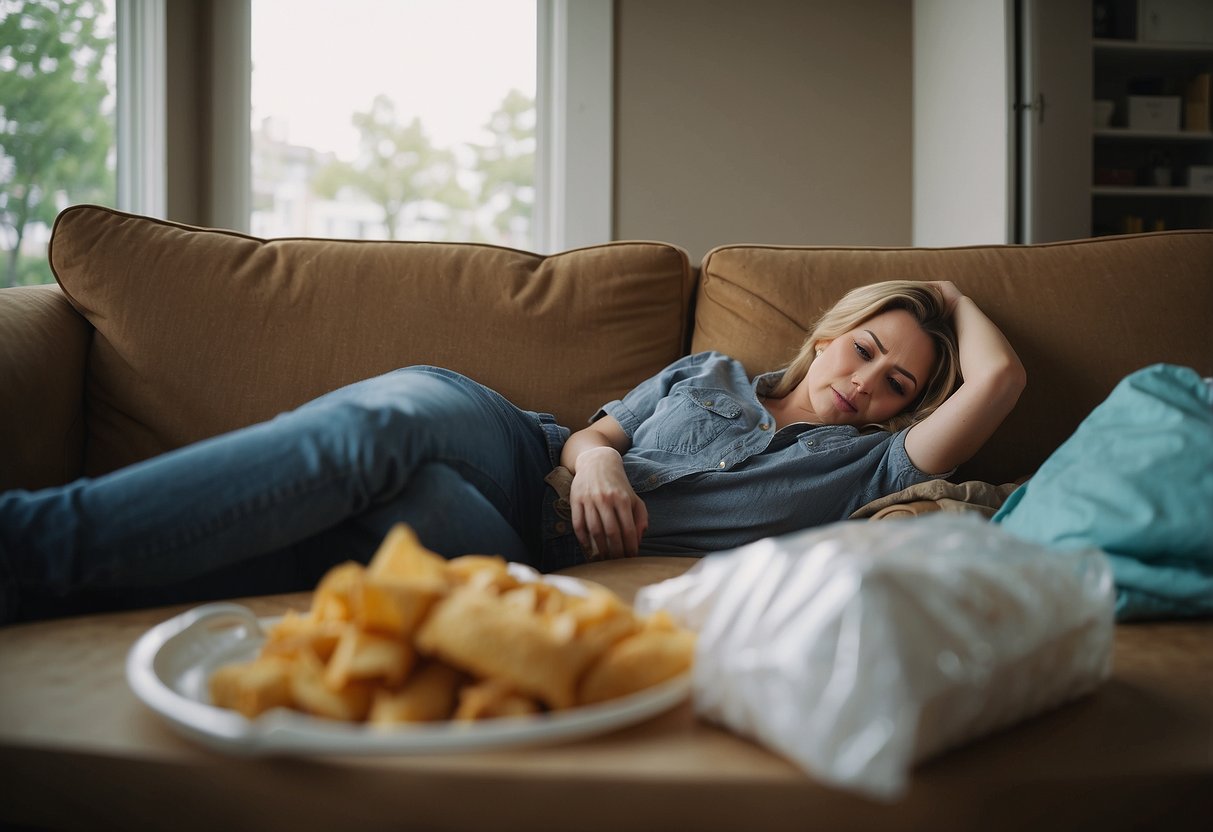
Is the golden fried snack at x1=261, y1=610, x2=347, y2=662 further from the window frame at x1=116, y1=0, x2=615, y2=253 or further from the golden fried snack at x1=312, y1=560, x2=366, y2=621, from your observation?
the window frame at x1=116, y1=0, x2=615, y2=253

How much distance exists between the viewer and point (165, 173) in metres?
2.83

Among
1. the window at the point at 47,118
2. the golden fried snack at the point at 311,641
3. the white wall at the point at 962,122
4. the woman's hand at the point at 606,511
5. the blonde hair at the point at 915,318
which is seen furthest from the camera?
the white wall at the point at 962,122

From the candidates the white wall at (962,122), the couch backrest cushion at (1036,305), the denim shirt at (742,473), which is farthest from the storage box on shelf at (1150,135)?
the denim shirt at (742,473)

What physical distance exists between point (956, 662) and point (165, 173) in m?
2.82

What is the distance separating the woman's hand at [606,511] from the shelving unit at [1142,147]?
2.42 meters

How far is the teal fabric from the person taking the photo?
95cm

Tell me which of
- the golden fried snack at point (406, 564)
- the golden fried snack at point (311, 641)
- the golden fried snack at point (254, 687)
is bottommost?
the golden fried snack at point (254, 687)

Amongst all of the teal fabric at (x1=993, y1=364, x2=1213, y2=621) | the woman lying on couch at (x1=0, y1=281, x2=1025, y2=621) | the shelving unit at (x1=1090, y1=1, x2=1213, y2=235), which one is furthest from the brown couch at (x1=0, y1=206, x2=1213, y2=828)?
the shelving unit at (x1=1090, y1=1, x2=1213, y2=235)

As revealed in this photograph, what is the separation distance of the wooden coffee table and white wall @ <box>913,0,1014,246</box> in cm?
241

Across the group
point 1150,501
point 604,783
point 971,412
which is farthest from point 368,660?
point 971,412

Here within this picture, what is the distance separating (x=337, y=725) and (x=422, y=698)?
55 mm

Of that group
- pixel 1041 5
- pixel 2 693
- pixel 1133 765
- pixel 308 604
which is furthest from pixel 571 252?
pixel 1041 5

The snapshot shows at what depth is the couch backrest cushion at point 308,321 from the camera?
1.52m

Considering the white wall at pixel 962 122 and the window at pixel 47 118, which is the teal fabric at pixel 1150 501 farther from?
the window at pixel 47 118
